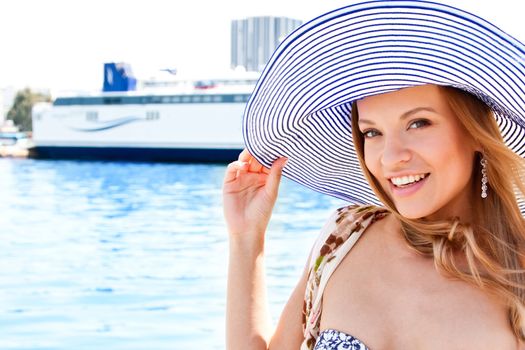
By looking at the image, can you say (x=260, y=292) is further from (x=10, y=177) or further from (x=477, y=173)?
(x=10, y=177)

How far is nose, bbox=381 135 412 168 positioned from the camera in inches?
50.6

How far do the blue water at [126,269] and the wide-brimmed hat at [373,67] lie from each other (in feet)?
10.8

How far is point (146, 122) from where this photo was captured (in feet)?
113

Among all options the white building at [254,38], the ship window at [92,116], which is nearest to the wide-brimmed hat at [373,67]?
the ship window at [92,116]

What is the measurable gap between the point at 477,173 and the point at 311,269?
0.33m

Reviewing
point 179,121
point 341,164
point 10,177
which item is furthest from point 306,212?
point 179,121

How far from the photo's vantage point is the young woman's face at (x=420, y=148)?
1.29 m

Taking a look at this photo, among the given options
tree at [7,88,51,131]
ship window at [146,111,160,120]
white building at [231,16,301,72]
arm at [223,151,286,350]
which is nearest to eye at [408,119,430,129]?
arm at [223,151,286,350]

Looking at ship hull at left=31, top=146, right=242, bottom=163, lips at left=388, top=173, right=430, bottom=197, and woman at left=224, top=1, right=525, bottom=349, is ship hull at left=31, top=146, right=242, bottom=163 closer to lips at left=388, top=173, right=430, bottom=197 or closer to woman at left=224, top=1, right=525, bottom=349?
woman at left=224, top=1, right=525, bottom=349

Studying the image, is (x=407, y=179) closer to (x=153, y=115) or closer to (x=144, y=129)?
(x=144, y=129)

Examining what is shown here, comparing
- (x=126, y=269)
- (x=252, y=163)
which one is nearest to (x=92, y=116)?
(x=126, y=269)

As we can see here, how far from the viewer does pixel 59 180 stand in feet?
64.2

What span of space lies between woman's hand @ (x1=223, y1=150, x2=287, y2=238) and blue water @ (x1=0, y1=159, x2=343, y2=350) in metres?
3.19

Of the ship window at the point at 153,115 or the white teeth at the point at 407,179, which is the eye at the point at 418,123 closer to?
the white teeth at the point at 407,179
